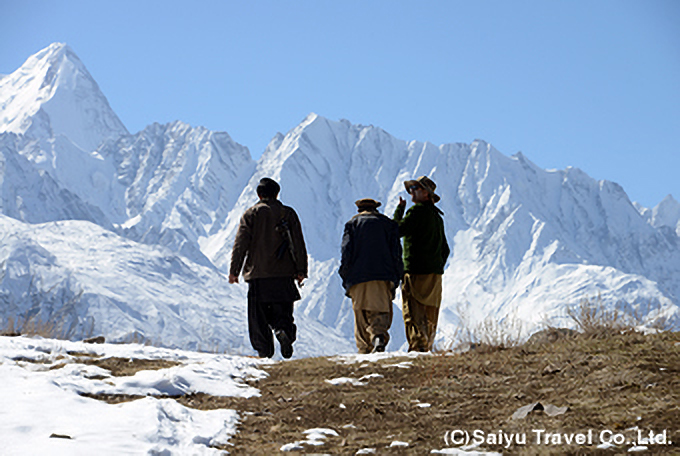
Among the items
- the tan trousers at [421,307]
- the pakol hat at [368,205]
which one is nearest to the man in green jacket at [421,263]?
the tan trousers at [421,307]

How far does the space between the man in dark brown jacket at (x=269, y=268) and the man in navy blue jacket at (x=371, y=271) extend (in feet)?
2.31

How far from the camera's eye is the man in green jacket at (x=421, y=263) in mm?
10930

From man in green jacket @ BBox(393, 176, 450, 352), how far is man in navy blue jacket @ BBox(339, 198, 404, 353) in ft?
0.69

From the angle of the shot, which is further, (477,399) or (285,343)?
(285,343)

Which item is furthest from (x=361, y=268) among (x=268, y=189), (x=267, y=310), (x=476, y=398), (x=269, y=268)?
(x=476, y=398)

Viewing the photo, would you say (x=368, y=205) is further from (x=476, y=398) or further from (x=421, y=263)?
(x=476, y=398)

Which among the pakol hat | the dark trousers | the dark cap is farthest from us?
the pakol hat

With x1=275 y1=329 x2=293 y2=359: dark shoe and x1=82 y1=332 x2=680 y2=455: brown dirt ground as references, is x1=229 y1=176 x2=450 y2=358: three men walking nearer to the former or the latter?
x1=275 y1=329 x2=293 y2=359: dark shoe

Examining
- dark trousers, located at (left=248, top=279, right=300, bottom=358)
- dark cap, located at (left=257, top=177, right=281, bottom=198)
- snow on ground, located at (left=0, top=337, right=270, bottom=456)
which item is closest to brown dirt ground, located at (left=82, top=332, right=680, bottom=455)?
snow on ground, located at (left=0, top=337, right=270, bottom=456)

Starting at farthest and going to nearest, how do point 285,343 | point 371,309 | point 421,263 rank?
point 421,263
point 371,309
point 285,343

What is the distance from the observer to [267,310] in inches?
427

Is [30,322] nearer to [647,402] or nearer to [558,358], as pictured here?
[558,358]

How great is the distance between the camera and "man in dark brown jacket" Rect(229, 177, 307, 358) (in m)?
10.7

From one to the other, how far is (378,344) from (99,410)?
5.62m
